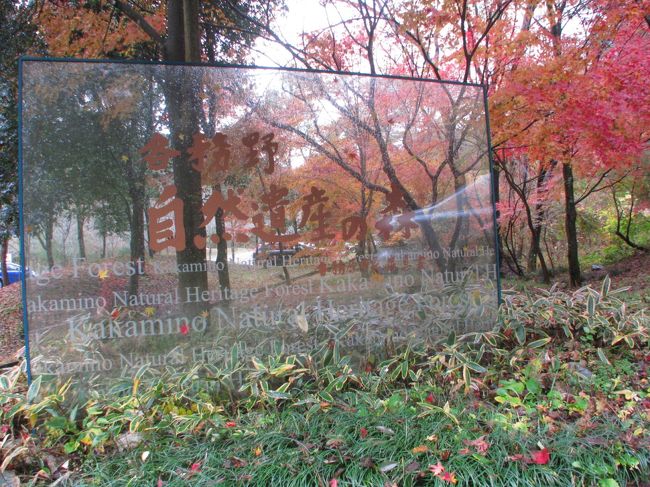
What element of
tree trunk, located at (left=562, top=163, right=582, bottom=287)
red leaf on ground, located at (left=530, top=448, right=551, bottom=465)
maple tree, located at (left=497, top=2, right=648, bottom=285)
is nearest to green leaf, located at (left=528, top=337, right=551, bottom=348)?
red leaf on ground, located at (left=530, top=448, right=551, bottom=465)

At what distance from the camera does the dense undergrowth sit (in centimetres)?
220

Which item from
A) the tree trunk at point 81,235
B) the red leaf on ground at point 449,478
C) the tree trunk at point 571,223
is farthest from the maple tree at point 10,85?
the tree trunk at point 571,223

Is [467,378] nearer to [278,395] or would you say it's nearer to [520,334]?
[520,334]

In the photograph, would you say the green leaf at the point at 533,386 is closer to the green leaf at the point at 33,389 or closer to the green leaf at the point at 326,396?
the green leaf at the point at 326,396

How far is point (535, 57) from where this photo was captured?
5.84m

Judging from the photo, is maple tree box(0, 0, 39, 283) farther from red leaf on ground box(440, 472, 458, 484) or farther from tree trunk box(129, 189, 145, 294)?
red leaf on ground box(440, 472, 458, 484)

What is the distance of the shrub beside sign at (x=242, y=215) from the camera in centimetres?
292

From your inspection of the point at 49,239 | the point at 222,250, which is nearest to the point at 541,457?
the point at 222,250

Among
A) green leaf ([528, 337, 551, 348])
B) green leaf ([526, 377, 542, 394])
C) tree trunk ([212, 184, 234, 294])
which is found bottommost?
green leaf ([526, 377, 542, 394])

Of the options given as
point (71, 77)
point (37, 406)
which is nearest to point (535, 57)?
point (71, 77)

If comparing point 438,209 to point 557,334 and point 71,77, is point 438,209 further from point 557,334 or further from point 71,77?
point 71,77

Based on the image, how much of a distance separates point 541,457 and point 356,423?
3.36ft

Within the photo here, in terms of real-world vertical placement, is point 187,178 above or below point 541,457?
above

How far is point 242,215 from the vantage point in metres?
3.28
